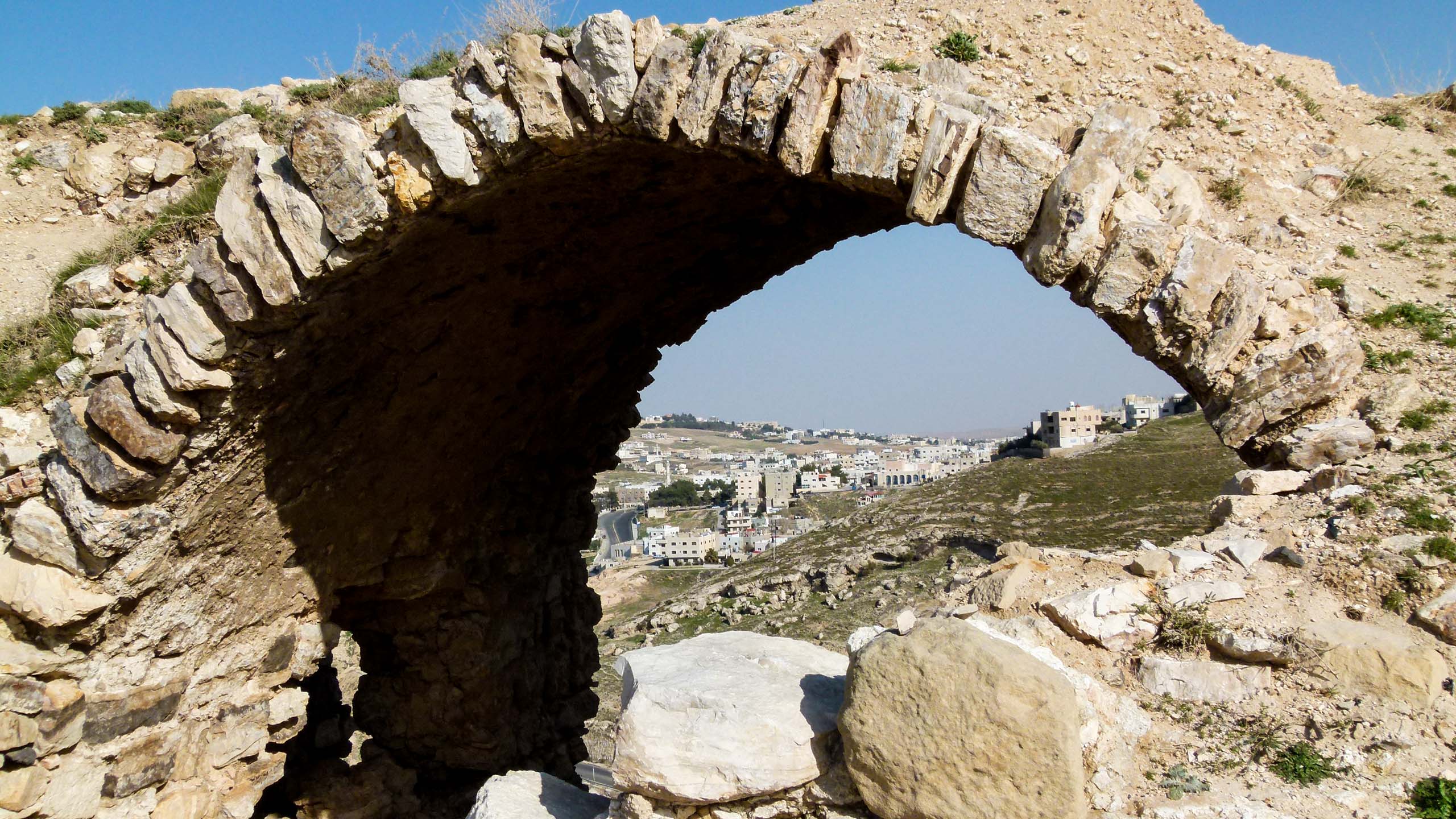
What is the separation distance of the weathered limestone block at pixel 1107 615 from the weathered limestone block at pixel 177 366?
401 cm

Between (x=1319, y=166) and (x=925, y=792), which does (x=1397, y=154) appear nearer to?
(x=1319, y=166)

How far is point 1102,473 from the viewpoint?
51.2ft

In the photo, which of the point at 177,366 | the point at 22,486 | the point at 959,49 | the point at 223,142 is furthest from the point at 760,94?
the point at 22,486

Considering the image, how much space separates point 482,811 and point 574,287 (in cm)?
357

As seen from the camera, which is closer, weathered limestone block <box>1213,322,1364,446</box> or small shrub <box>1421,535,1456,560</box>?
small shrub <box>1421,535,1456,560</box>

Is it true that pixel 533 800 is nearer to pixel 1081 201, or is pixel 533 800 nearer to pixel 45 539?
pixel 45 539

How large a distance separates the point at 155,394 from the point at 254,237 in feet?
2.98

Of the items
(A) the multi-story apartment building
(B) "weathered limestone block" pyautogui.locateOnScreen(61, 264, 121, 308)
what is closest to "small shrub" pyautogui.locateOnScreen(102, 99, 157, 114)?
(B) "weathered limestone block" pyautogui.locateOnScreen(61, 264, 121, 308)

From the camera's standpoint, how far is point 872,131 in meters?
4.10

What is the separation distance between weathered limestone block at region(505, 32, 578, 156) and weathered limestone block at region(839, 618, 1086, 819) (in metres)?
2.91

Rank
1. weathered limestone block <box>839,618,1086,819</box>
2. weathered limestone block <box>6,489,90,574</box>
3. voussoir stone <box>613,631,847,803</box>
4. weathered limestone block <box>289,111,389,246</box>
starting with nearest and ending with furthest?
weathered limestone block <box>839,618,1086,819</box> < voussoir stone <box>613,631,847,803</box> < weathered limestone block <box>289,111,389,246</box> < weathered limestone block <box>6,489,90,574</box>

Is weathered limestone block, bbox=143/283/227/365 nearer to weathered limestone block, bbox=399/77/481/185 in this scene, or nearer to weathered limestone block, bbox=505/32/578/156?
weathered limestone block, bbox=399/77/481/185

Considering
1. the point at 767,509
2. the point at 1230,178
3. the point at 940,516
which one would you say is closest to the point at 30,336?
the point at 1230,178

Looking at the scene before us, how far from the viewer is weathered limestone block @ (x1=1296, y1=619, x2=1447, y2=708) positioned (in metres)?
2.97
